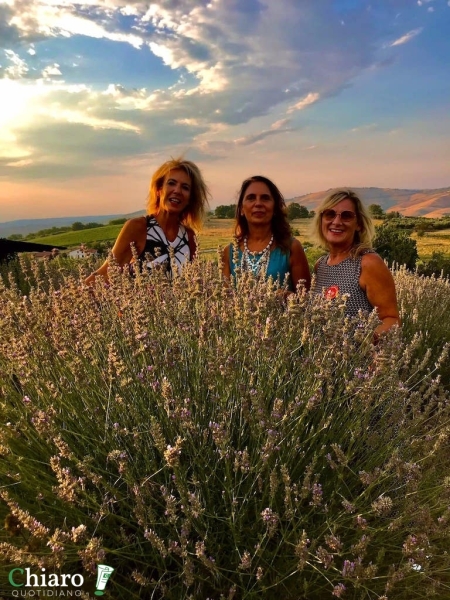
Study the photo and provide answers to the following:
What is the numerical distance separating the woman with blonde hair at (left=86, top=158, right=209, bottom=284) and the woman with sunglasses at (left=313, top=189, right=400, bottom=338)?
1.18 metres

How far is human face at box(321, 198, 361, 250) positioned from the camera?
133 inches

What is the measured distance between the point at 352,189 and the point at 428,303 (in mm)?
3607

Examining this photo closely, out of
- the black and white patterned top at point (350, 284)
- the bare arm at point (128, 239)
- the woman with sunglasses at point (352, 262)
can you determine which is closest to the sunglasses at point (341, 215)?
the woman with sunglasses at point (352, 262)

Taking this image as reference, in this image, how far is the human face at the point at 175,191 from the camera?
413cm

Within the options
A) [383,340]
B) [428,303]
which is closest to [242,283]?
[383,340]

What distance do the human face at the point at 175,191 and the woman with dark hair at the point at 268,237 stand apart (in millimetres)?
573

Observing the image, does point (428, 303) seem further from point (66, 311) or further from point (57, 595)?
point (57, 595)

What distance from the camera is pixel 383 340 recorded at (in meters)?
2.30

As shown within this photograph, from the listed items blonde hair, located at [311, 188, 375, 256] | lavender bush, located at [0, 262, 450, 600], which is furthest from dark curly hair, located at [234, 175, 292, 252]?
lavender bush, located at [0, 262, 450, 600]

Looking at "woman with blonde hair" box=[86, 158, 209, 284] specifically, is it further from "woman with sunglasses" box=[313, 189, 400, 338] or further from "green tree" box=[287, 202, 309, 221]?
"woman with sunglasses" box=[313, 189, 400, 338]

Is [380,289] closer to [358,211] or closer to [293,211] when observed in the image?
[358,211]

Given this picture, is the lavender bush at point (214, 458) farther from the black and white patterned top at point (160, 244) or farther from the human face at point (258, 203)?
the black and white patterned top at point (160, 244)

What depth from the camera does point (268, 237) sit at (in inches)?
151

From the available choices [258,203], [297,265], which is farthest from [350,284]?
[258,203]
